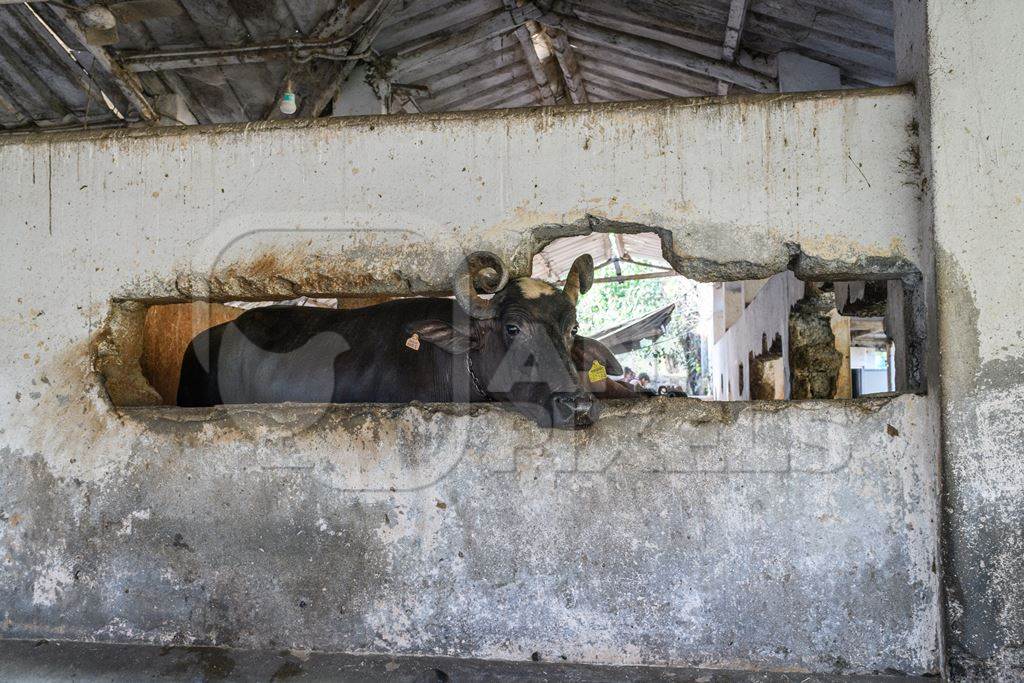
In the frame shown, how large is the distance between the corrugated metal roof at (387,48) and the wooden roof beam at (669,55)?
0.01 m

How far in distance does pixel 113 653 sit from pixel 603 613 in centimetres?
220

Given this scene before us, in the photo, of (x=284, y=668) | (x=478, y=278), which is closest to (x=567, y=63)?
(x=478, y=278)

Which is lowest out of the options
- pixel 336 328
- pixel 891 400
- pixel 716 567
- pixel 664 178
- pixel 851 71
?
pixel 716 567

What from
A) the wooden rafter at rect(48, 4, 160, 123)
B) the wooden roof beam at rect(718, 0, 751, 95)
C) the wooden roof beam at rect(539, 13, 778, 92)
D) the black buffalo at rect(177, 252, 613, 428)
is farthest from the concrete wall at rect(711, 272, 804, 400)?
the wooden rafter at rect(48, 4, 160, 123)

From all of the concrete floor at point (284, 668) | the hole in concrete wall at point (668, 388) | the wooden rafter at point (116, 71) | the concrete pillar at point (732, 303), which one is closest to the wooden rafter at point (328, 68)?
the wooden rafter at point (116, 71)

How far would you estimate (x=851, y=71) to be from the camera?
5.77 m

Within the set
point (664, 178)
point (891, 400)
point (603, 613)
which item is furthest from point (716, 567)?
point (664, 178)

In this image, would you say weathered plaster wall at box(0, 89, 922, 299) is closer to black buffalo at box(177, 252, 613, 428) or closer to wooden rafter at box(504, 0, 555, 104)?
black buffalo at box(177, 252, 613, 428)

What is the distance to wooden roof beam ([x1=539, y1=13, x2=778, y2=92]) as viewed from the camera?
21.0ft

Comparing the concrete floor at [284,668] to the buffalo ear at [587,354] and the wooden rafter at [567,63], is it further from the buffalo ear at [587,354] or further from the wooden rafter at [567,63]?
the wooden rafter at [567,63]

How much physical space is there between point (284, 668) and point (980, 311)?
10.5 feet

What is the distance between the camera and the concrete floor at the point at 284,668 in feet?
10.7

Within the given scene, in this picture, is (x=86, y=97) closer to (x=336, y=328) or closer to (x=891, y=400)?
(x=336, y=328)

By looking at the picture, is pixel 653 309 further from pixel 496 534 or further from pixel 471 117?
pixel 496 534
